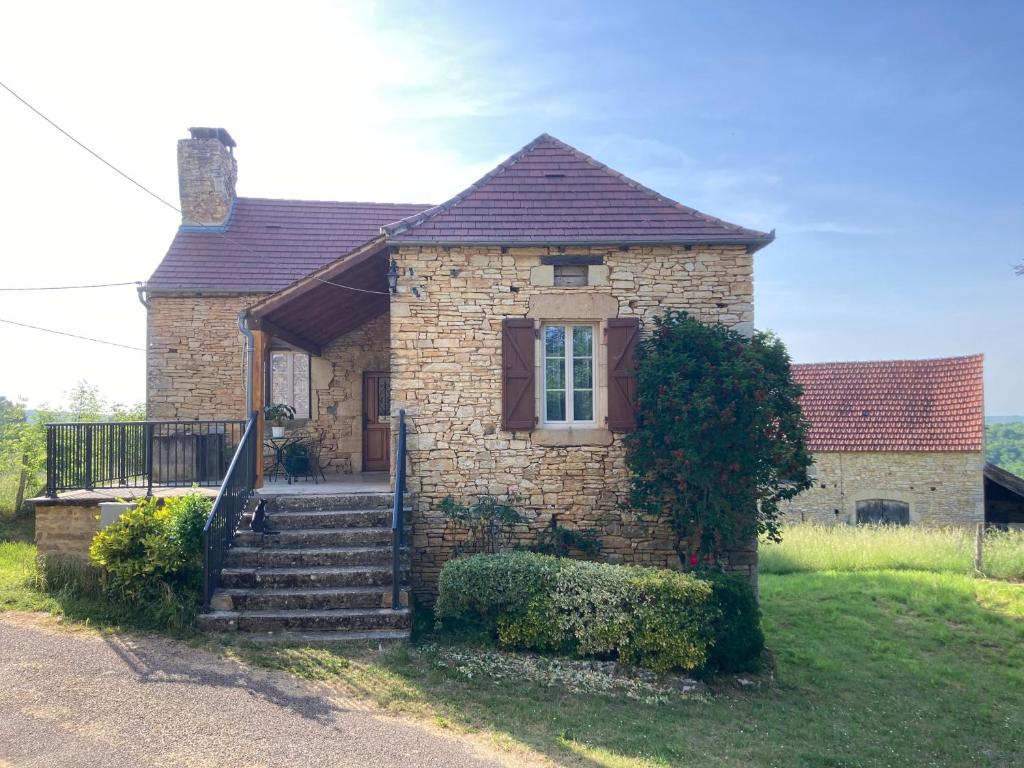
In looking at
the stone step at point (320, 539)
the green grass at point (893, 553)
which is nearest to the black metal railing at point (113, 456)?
the stone step at point (320, 539)

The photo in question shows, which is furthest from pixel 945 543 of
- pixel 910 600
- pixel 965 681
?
pixel 965 681

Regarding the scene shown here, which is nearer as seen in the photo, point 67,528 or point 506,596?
point 506,596

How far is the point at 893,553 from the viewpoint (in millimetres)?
13234

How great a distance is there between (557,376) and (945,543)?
9830 millimetres

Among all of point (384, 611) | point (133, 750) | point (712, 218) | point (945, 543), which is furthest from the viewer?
point (945, 543)

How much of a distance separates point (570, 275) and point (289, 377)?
598 cm

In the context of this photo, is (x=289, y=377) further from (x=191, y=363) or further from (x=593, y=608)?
(x=593, y=608)

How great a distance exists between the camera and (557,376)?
351 inches

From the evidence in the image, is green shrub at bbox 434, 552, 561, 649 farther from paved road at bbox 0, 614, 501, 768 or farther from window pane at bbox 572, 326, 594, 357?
window pane at bbox 572, 326, 594, 357

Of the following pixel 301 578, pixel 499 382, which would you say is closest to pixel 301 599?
pixel 301 578

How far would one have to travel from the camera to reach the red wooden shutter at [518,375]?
28.3 feet

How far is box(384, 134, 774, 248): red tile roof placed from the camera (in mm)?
8664

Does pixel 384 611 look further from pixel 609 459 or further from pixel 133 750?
pixel 609 459

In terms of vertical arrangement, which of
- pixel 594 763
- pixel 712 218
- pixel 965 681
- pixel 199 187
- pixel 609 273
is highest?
pixel 199 187
